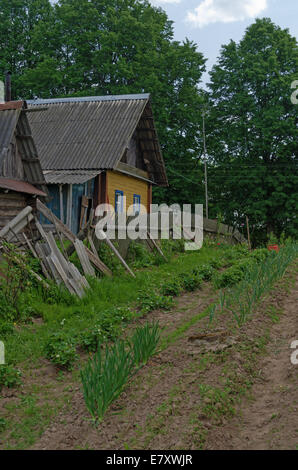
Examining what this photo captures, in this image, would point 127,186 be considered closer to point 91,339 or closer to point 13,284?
point 13,284

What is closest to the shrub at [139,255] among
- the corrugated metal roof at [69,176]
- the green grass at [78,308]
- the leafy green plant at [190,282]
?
the green grass at [78,308]

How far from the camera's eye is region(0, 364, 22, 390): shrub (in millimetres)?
5270

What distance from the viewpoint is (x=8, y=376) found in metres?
5.32

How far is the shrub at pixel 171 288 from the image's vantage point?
32.0ft

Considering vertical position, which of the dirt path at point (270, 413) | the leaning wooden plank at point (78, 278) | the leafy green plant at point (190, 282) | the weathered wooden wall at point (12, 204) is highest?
the weathered wooden wall at point (12, 204)

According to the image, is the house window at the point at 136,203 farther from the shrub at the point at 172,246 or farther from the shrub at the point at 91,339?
the shrub at the point at 91,339

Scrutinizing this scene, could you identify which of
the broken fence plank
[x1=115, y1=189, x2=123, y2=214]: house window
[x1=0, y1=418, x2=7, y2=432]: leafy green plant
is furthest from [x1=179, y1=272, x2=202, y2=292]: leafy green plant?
[x1=115, y1=189, x2=123, y2=214]: house window

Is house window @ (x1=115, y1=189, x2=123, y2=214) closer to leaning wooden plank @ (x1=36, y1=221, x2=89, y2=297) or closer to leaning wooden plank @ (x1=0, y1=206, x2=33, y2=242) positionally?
leaning wooden plank @ (x1=0, y1=206, x2=33, y2=242)

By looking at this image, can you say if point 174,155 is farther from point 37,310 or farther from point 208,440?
point 208,440

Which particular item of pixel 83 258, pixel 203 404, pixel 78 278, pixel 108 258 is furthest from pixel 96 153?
pixel 203 404

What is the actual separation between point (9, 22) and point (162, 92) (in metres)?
10.9

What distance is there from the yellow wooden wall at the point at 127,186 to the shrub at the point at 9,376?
14483 mm

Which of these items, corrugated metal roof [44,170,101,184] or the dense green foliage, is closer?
corrugated metal roof [44,170,101,184]

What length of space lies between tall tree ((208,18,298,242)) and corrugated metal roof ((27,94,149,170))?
31.8 ft
